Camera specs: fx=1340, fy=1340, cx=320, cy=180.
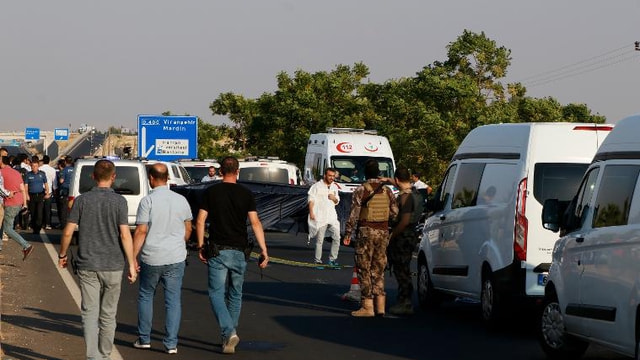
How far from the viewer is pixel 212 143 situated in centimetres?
8362

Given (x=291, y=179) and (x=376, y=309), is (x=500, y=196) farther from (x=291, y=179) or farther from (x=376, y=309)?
(x=291, y=179)

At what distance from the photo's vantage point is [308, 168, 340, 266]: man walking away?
76.7 feet

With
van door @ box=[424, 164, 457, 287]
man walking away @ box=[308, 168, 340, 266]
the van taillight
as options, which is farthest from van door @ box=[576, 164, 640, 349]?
man walking away @ box=[308, 168, 340, 266]

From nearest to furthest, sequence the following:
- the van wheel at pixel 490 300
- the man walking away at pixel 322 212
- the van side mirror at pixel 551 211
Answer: the van side mirror at pixel 551 211 < the van wheel at pixel 490 300 < the man walking away at pixel 322 212

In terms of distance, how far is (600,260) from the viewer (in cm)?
1042

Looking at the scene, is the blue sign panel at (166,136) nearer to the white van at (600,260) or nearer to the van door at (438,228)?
the van door at (438,228)

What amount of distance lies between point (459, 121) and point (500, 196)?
42.2 meters

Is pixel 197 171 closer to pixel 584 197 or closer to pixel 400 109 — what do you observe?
pixel 400 109

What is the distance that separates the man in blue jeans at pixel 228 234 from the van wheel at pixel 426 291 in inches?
174

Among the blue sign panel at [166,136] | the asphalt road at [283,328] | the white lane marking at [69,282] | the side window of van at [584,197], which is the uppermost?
the blue sign panel at [166,136]

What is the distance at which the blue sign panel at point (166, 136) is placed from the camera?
50.1m

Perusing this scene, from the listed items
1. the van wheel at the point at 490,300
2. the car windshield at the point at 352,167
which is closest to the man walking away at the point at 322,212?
the van wheel at the point at 490,300

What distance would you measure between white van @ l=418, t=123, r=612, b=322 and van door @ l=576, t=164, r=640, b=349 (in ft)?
8.04

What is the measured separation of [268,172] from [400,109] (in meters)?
22.3
